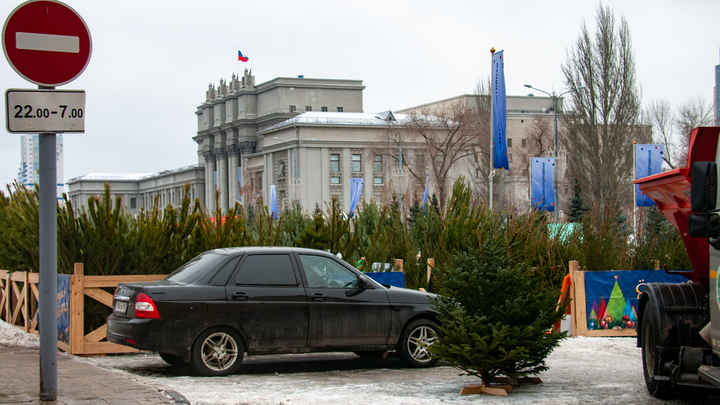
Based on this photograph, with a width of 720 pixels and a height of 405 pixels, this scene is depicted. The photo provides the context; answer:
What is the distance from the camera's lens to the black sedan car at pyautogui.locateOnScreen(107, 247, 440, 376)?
959 centimetres

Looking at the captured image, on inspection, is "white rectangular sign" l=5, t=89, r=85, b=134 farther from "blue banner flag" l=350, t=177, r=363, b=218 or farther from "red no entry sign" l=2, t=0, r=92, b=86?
"blue banner flag" l=350, t=177, r=363, b=218

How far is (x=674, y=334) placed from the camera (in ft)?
25.5

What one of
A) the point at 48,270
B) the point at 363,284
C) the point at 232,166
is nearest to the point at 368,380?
the point at 363,284

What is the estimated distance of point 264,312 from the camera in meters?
10.0

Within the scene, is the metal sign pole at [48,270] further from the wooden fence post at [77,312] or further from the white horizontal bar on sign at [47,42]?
the wooden fence post at [77,312]

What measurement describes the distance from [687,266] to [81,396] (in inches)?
466

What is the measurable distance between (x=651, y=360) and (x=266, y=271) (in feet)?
15.6

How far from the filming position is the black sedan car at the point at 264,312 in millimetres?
9594

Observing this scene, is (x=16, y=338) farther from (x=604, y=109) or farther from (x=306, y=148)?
(x=306, y=148)

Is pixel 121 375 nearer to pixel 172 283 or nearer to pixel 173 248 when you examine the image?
pixel 172 283

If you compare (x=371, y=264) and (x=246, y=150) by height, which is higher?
(x=246, y=150)

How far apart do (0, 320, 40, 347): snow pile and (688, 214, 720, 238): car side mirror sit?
953 cm

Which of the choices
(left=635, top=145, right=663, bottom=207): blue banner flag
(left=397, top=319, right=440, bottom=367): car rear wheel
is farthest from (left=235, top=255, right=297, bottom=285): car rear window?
(left=635, top=145, right=663, bottom=207): blue banner flag

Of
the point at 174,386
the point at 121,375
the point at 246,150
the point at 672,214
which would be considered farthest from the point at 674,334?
the point at 246,150
